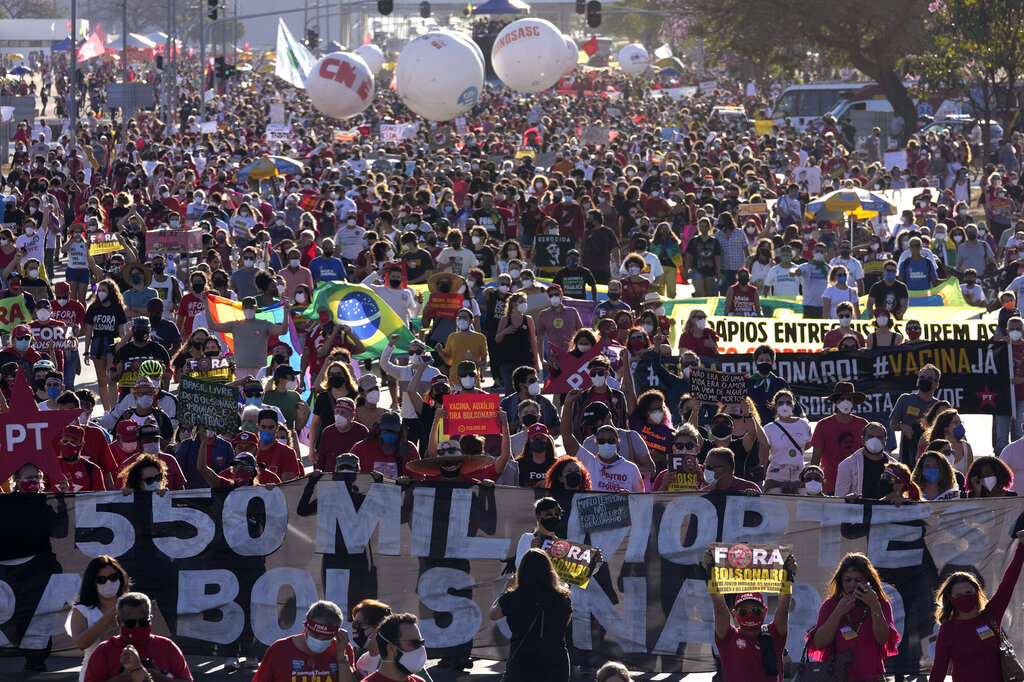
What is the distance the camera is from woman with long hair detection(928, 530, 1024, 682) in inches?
300

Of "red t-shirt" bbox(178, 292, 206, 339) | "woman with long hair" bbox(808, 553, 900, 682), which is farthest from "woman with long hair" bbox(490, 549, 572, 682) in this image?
"red t-shirt" bbox(178, 292, 206, 339)

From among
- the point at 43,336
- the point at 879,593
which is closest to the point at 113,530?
the point at 879,593

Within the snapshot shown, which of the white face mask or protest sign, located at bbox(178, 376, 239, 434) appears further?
protest sign, located at bbox(178, 376, 239, 434)

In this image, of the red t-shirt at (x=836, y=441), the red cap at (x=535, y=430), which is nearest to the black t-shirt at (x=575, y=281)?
the red t-shirt at (x=836, y=441)

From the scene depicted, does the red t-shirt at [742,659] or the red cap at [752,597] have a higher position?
the red cap at [752,597]

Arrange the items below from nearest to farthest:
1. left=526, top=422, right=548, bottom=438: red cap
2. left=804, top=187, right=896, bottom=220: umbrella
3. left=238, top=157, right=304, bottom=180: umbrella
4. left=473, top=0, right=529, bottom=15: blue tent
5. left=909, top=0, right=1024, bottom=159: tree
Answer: left=526, top=422, right=548, bottom=438: red cap, left=804, top=187, right=896, bottom=220: umbrella, left=238, top=157, right=304, bottom=180: umbrella, left=909, top=0, right=1024, bottom=159: tree, left=473, top=0, right=529, bottom=15: blue tent

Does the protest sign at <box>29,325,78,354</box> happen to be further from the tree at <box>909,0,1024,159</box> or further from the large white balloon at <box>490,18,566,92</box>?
the large white balloon at <box>490,18,566,92</box>

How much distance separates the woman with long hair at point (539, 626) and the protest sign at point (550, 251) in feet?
44.8

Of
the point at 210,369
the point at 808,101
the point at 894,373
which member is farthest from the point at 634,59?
the point at 210,369

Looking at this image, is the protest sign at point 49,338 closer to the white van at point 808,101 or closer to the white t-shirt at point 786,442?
the white t-shirt at point 786,442

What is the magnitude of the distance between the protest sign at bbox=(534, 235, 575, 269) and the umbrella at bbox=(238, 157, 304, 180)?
8.65 m

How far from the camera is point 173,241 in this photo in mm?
20156

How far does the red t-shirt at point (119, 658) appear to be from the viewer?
712cm

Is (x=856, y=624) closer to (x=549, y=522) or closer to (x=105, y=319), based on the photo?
(x=549, y=522)
